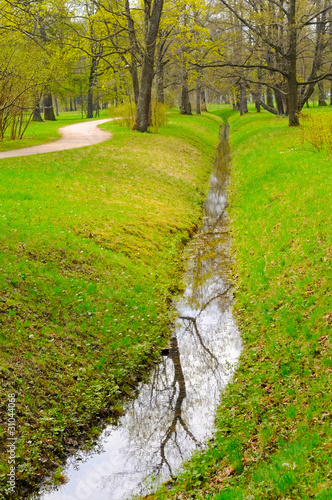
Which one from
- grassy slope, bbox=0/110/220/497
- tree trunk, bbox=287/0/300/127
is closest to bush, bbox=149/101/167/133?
tree trunk, bbox=287/0/300/127

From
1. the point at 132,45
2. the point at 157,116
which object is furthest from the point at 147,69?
the point at 157,116

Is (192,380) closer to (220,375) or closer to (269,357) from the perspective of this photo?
(220,375)

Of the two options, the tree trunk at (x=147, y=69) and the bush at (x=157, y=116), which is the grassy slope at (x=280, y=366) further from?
the bush at (x=157, y=116)

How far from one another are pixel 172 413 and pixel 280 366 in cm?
164

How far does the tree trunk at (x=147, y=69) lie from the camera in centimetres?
2420

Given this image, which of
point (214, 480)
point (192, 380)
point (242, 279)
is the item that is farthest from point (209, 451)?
point (242, 279)

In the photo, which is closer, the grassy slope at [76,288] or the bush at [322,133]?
the grassy slope at [76,288]

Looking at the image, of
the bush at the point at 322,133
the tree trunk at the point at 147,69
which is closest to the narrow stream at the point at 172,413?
the bush at the point at 322,133

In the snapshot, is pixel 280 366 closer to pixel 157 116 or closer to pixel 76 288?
pixel 76 288

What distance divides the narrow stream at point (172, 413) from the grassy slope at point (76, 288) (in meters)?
0.33

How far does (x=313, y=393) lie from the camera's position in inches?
222

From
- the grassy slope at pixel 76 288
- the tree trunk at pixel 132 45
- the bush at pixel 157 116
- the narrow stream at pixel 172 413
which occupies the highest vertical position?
the tree trunk at pixel 132 45

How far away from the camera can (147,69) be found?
25.2m

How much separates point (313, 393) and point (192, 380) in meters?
2.06
